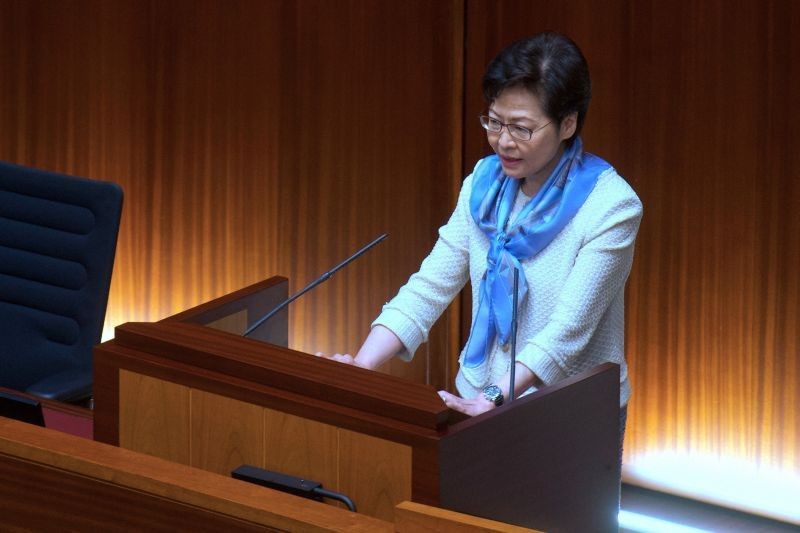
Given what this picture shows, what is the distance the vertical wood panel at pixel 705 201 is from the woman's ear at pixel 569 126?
1.18 m

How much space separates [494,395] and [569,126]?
434 millimetres

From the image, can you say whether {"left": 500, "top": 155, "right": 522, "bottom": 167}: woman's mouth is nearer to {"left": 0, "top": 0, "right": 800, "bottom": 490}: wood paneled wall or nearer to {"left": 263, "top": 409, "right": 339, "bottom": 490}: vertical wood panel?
{"left": 263, "top": 409, "right": 339, "bottom": 490}: vertical wood panel

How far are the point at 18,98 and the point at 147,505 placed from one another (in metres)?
2.96

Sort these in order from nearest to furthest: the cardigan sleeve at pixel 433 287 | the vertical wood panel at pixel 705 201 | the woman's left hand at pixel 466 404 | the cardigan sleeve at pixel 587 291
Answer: the woman's left hand at pixel 466 404, the cardigan sleeve at pixel 587 291, the cardigan sleeve at pixel 433 287, the vertical wood panel at pixel 705 201

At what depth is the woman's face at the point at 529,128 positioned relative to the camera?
2027 millimetres

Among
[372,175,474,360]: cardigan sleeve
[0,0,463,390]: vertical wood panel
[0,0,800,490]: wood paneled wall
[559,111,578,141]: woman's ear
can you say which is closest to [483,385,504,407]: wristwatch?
[372,175,474,360]: cardigan sleeve

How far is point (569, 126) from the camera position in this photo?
2076mm

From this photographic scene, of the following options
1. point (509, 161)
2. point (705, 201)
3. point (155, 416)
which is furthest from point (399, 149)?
point (155, 416)

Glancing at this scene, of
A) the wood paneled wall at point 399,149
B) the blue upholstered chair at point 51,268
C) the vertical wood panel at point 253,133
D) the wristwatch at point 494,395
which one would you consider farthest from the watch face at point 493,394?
the vertical wood panel at point 253,133

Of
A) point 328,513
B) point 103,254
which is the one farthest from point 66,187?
point 328,513

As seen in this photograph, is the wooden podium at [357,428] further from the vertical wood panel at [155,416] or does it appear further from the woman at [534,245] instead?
the woman at [534,245]

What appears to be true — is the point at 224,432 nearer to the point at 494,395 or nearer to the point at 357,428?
the point at 357,428

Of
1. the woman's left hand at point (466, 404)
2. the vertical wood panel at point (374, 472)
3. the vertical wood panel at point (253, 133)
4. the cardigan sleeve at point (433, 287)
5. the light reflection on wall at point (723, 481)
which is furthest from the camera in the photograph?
the vertical wood panel at point (253, 133)

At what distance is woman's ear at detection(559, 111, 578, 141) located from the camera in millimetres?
2064
